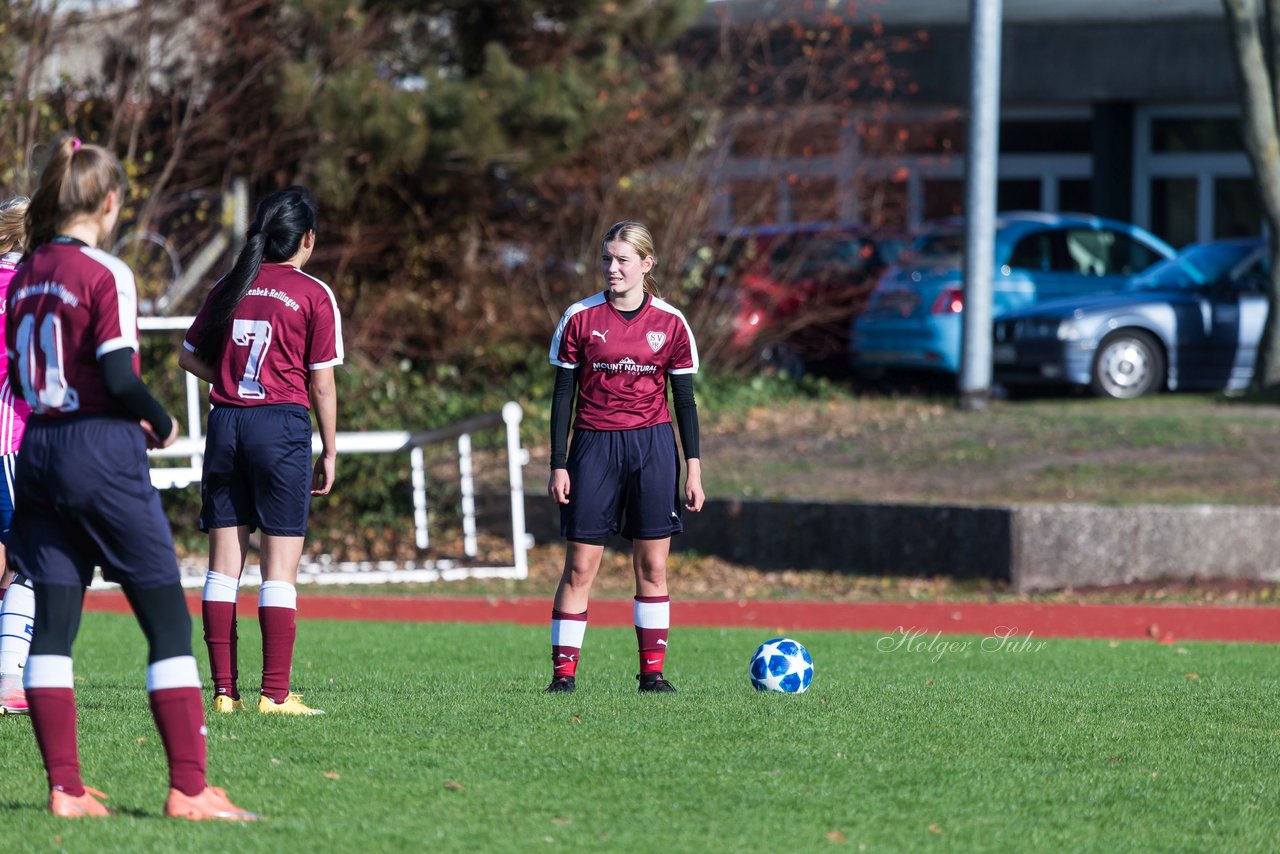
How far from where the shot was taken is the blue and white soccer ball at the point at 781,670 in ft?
25.9

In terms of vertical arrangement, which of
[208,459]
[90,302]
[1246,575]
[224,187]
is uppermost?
[224,187]

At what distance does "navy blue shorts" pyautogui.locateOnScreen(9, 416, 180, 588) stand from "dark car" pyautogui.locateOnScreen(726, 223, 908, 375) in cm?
1532

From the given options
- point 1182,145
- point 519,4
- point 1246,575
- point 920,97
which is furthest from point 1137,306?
point 1182,145

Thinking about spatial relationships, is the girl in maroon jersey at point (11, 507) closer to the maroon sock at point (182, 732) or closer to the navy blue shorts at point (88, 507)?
the navy blue shorts at point (88, 507)

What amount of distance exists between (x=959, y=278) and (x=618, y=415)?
43.3 feet

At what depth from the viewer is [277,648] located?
6.82 metres

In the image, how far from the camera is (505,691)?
7.85 metres

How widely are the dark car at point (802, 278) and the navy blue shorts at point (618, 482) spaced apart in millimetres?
12645

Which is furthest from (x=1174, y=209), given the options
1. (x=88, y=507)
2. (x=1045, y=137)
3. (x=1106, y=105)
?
(x=88, y=507)

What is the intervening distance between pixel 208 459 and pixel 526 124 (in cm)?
1171

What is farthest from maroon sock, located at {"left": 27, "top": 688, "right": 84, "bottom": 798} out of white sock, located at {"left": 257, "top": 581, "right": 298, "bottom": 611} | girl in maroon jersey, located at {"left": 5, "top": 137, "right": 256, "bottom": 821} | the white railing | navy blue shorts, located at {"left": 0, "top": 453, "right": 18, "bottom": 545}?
the white railing

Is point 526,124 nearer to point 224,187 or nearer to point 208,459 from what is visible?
point 224,187

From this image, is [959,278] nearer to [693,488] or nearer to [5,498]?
[693,488]
